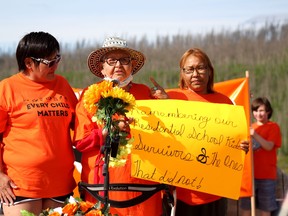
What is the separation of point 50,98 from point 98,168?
50 centimetres

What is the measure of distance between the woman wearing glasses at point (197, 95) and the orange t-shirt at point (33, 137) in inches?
33.1

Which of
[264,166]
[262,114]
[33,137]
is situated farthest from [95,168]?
[262,114]

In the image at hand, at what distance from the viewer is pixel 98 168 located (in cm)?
370

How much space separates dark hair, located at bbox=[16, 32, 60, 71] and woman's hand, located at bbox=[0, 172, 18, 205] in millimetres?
649

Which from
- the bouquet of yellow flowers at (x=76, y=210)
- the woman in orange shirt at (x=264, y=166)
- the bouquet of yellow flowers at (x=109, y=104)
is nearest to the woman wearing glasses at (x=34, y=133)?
the bouquet of yellow flowers at (x=109, y=104)

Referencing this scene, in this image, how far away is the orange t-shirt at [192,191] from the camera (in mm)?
4148

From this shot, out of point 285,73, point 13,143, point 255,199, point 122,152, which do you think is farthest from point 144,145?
point 285,73

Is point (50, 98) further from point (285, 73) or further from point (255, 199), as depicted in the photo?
point (285, 73)

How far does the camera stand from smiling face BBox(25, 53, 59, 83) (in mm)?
3715

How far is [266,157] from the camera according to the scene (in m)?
6.54

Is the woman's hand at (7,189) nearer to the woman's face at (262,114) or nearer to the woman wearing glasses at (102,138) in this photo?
the woman wearing glasses at (102,138)

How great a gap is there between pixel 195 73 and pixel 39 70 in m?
1.05

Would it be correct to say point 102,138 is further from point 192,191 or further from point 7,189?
point 192,191

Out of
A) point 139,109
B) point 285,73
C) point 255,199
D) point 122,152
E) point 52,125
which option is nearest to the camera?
point 122,152
